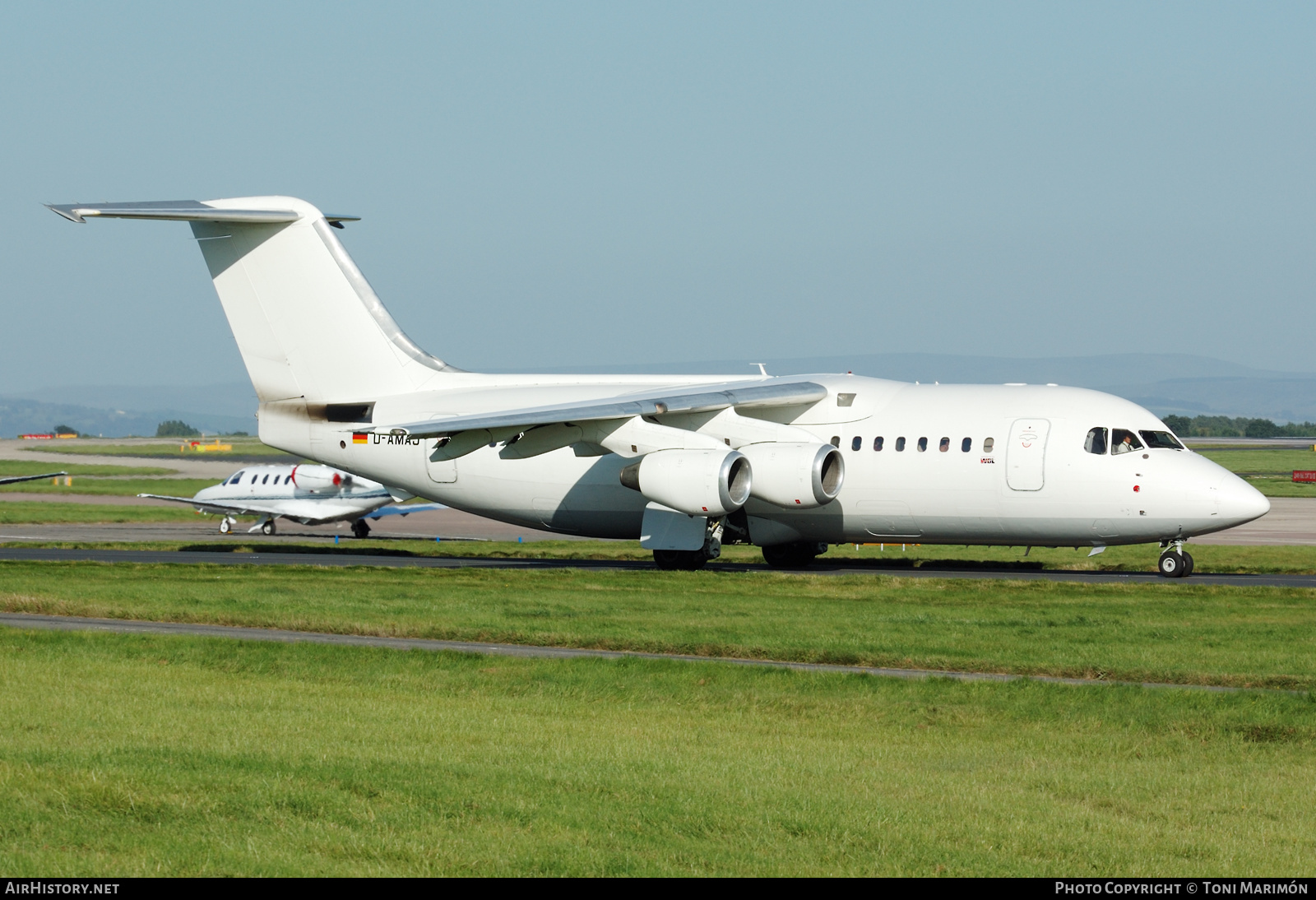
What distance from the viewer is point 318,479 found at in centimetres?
4709

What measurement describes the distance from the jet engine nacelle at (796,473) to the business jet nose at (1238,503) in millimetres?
7149

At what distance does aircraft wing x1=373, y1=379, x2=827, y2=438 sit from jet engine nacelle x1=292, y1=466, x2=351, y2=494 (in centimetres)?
1761

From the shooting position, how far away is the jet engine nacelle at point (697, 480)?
92.2ft

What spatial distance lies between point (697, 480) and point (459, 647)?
11345mm

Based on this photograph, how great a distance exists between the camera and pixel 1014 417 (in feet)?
93.1

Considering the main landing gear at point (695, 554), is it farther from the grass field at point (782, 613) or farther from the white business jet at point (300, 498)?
the white business jet at point (300, 498)

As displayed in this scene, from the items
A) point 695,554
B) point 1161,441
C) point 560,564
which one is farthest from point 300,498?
point 1161,441

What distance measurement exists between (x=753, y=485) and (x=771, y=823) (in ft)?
66.5

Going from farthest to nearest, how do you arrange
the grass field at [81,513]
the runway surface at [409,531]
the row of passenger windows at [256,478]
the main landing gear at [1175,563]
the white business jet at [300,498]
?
1. the grass field at [81,513]
2. the row of passenger windows at [256,478]
3. the white business jet at [300,498]
4. the runway surface at [409,531]
5. the main landing gear at [1175,563]

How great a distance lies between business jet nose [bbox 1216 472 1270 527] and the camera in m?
26.3

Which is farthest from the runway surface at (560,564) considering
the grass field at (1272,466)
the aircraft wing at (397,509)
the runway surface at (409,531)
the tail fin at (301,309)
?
the grass field at (1272,466)

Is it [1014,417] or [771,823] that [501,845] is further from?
[1014,417]

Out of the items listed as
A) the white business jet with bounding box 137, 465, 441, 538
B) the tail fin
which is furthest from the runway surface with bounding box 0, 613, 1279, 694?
the white business jet with bounding box 137, 465, 441, 538

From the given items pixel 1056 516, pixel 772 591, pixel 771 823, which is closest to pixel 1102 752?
pixel 771 823
